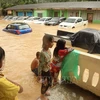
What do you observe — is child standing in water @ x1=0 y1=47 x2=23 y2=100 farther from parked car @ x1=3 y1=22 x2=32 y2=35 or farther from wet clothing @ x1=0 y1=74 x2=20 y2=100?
parked car @ x1=3 y1=22 x2=32 y2=35

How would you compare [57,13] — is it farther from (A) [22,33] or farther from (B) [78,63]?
(B) [78,63]

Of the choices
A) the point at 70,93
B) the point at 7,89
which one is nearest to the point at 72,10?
the point at 70,93

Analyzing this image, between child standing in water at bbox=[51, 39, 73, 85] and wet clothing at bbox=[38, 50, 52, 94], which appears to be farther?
child standing in water at bbox=[51, 39, 73, 85]

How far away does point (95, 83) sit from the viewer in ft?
13.0

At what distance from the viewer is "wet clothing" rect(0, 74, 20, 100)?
1.86 metres

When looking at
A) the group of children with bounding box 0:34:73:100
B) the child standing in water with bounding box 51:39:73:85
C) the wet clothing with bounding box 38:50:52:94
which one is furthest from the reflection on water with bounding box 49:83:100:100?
the wet clothing with bounding box 38:50:52:94

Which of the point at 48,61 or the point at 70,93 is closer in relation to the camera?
the point at 48,61

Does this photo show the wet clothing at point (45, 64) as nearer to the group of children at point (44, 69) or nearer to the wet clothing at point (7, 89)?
the group of children at point (44, 69)

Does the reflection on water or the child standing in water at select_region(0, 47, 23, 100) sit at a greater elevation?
the child standing in water at select_region(0, 47, 23, 100)

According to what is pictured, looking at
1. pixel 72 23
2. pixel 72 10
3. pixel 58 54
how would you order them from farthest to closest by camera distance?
1. pixel 72 10
2. pixel 72 23
3. pixel 58 54

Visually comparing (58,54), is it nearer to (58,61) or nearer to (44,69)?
(58,61)

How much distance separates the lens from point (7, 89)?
1893 mm

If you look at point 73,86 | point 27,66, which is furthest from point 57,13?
point 73,86

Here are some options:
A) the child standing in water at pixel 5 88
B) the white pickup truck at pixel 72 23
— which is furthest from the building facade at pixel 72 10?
the child standing in water at pixel 5 88
